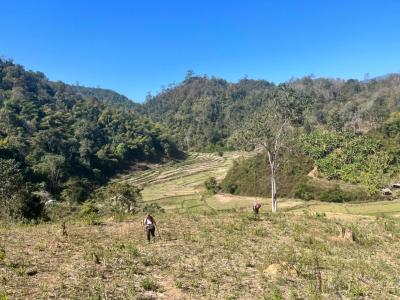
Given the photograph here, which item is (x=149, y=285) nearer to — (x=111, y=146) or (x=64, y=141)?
(x=64, y=141)

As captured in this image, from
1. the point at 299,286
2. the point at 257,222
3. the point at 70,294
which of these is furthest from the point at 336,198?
the point at 70,294

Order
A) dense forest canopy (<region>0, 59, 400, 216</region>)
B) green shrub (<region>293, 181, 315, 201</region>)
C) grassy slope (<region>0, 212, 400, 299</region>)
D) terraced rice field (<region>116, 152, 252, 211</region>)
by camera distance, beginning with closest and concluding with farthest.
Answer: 1. grassy slope (<region>0, 212, 400, 299</region>)
2. terraced rice field (<region>116, 152, 252, 211</region>)
3. dense forest canopy (<region>0, 59, 400, 216</region>)
4. green shrub (<region>293, 181, 315, 201</region>)

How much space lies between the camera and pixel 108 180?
123 m

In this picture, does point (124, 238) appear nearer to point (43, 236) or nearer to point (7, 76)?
point (43, 236)

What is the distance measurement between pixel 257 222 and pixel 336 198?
51.4 metres

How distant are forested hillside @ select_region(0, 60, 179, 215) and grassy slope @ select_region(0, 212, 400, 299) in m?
24.0

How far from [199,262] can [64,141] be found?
114004 mm

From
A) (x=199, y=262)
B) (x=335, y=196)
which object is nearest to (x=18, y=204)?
(x=199, y=262)

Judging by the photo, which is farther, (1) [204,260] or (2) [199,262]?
(1) [204,260]

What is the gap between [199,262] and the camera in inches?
708

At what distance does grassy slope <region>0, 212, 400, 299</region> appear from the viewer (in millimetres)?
14389

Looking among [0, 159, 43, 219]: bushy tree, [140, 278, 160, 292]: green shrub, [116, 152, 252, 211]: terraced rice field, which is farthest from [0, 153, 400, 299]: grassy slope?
[116, 152, 252, 211]: terraced rice field

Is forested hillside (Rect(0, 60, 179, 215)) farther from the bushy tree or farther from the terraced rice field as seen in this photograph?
the terraced rice field

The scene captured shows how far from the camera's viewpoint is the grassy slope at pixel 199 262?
1439cm
